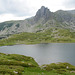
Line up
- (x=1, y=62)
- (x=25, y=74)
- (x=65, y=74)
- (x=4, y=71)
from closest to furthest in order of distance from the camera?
(x=4, y=71)
(x=25, y=74)
(x=65, y=74)
(x=1, y=62)

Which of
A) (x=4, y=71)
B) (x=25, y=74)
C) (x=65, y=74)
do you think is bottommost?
(x=65, y=74)

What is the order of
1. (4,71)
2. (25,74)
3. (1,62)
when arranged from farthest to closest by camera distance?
1. (1,62)
2. (25,74)
3. (4,71)

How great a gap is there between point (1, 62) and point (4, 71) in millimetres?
10949

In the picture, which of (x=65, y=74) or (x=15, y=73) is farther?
(x=65, y=74)

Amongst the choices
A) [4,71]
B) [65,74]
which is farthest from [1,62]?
→ [65,74]

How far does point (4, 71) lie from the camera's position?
Answer: 21.5 meters

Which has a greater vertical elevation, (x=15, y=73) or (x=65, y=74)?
(x=15, y=73)

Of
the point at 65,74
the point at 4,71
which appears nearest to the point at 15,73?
the point at 4,71

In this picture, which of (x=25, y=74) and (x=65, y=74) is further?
(x=65, y=74)

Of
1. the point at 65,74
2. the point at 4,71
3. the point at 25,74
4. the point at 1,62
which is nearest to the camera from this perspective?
the point at 4,71

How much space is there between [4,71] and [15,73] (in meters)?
2.31

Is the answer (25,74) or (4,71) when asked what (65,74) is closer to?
(25,74)

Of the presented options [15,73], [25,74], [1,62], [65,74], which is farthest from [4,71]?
[65,74]

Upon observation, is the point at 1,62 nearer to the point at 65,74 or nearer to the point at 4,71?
the point at 4,71
